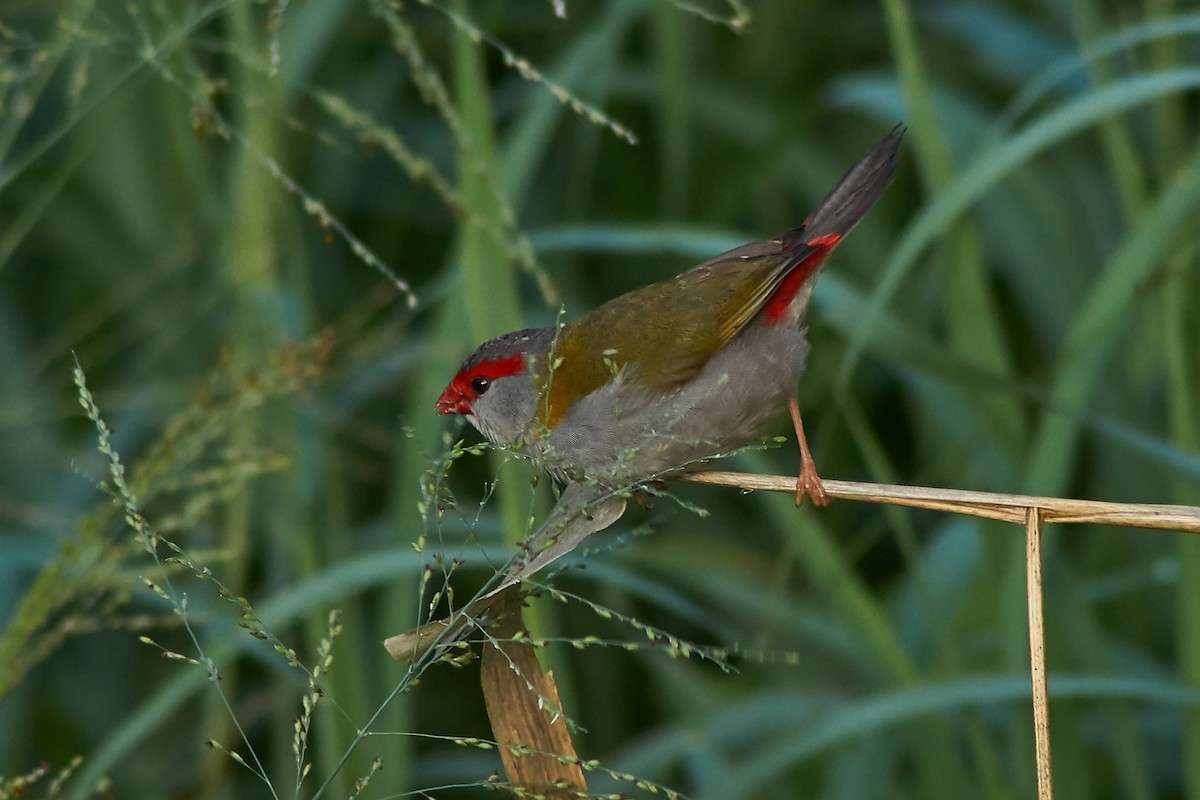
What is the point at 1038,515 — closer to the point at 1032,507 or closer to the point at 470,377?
the point at 1032,507

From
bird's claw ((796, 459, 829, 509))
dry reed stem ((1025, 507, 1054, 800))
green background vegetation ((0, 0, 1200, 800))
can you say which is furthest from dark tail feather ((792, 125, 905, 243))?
dry reed stem ((1025, 507, 1054, 800))

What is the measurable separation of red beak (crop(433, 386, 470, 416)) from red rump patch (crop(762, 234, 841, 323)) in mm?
507

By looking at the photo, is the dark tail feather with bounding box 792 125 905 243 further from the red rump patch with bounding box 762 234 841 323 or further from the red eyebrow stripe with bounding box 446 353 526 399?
the red eyebrow stripe with bounding box 446 353 526 399

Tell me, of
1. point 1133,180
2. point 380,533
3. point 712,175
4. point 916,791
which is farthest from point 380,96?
point 916,791

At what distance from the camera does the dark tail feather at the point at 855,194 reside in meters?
2.12

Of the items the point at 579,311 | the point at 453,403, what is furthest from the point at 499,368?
the point at 579,311

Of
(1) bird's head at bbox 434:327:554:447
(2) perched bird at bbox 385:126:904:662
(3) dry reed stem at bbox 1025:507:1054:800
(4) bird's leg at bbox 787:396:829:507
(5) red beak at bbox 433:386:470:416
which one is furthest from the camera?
(5) red beak at bbox 433:386:470:416

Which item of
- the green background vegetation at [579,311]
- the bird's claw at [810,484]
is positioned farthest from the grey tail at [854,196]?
the bird's claw at [810,484]

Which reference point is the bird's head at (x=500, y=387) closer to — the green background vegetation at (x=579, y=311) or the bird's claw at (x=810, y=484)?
the green background vegetation at (x=579, y=311)

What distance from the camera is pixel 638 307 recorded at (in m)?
2.06

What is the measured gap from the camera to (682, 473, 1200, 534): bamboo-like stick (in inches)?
45.6

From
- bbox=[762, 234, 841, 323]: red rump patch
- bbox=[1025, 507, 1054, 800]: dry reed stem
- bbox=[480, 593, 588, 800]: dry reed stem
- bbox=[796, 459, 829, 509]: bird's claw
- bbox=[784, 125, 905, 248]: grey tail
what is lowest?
bbox=[480, 593, 588, 800]: dry reed stem

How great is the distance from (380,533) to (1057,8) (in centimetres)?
224

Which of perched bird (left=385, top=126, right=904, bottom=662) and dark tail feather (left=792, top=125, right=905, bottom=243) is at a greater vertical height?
dark tail feather (left=792, top=125, right=905, bottom=243)
